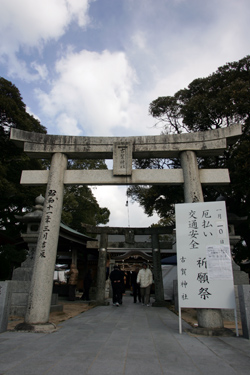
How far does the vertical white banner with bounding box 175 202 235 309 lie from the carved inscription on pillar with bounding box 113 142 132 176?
1.74m

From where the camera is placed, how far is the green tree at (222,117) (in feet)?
32.5

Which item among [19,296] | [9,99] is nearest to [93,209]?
[9,99]

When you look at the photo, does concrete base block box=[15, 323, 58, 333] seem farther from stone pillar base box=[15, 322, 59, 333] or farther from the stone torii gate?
the stone torii gate

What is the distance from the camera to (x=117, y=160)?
22.0 feet

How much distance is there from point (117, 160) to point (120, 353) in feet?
14.5

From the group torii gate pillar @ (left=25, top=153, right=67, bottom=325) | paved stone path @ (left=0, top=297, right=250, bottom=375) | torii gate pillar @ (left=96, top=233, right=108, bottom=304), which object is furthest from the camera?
torii gate pillar @ (left=96, top=233, right=108, bottom=304)

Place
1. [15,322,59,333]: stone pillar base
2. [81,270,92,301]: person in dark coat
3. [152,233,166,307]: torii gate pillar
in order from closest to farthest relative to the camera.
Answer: [15,322,59,333]: stone pillar base → [152,233,166,307]: torii gate pillar → [81,270,92,301]: person in dark coat

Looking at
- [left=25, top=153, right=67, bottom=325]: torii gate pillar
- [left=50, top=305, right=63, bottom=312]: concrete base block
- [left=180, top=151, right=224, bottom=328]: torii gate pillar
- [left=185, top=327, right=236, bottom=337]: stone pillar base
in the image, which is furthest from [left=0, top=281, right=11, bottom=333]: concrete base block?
[left=180, top=151, right=224, bottom=328]: torii gate pillar

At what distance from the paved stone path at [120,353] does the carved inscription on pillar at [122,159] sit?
3.77 m

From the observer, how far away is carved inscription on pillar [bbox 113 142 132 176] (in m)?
6.63

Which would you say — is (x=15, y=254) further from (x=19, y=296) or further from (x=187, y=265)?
(x=187, y=265)

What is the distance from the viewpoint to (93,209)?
25.8m

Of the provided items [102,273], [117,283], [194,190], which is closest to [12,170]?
[102,273]

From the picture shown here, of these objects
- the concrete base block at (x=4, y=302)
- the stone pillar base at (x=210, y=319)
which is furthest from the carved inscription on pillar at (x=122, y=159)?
the stone pillar base at (x=210, y=319)
